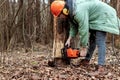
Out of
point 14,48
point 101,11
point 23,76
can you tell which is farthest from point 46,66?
point 14,48

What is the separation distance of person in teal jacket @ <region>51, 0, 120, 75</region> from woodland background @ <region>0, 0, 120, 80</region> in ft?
14.1

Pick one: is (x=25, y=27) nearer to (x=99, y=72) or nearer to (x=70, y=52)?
(x=70, y=52)

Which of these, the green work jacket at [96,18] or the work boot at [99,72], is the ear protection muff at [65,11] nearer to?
the green work jacket at [96,18]

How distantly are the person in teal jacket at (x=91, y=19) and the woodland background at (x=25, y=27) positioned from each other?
430cm

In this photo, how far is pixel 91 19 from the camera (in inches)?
285

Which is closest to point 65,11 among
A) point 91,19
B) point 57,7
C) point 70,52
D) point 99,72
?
point 57,7

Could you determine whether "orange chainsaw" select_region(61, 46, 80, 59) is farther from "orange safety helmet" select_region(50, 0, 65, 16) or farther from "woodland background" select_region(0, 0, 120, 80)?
"woodland background" select_region(0, 0, 120, 80)

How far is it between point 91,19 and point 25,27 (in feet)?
27.4

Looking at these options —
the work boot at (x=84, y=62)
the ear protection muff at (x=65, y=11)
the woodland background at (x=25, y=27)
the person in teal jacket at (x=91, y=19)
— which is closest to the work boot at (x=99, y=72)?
the person in teal jacket at (x=91, y=19)

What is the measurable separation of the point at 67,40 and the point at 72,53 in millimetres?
371

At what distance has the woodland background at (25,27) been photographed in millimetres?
12953

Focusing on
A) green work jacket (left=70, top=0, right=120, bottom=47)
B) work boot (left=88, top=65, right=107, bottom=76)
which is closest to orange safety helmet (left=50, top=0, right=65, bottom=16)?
green work jacket (left=70, top=0, right=120, bottom=47)

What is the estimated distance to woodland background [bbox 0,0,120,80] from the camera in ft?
42.5

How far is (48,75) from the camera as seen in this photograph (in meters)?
6.72
